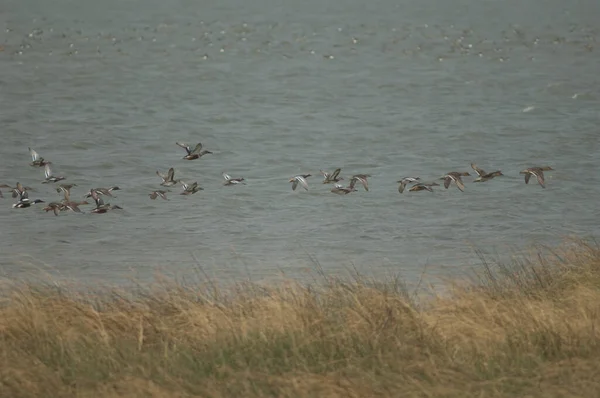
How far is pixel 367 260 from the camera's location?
13.8 metres

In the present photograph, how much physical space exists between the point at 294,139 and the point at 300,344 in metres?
17.0

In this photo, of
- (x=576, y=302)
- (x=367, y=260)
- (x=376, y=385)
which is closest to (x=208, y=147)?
(x=367, y=260)

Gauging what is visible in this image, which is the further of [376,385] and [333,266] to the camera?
[333,266]

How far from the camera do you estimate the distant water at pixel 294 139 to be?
14695mm

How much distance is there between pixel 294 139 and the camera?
2573 cm

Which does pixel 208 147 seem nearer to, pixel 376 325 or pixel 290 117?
pixel 290 117

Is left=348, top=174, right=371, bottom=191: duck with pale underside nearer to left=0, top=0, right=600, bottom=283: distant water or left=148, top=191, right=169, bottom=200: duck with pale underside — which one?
left=0, top=0, right=600, bottom=283: distant water

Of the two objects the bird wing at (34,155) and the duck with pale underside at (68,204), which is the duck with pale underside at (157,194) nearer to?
the duck with pale underside at (68,204)

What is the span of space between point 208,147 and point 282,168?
296 centimetres

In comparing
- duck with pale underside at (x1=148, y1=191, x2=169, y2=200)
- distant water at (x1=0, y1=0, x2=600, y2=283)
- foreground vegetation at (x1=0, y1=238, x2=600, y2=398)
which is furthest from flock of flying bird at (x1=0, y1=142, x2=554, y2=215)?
foreground vegetation at (x1=0, y1=238, x2=600, y2=398)

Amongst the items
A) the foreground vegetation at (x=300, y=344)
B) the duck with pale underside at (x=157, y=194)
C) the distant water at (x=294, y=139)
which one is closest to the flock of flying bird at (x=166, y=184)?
the duck with pale underside at (x=157, y=194)

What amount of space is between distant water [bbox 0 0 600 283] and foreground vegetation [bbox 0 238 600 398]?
9.37 feet

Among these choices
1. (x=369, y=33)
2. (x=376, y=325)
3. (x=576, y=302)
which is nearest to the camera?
(x=376, y=325)

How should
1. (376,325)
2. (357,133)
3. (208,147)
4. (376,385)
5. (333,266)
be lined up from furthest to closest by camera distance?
(357,133) < (208,147) < (333,266) < (376,325) < (376,385)
